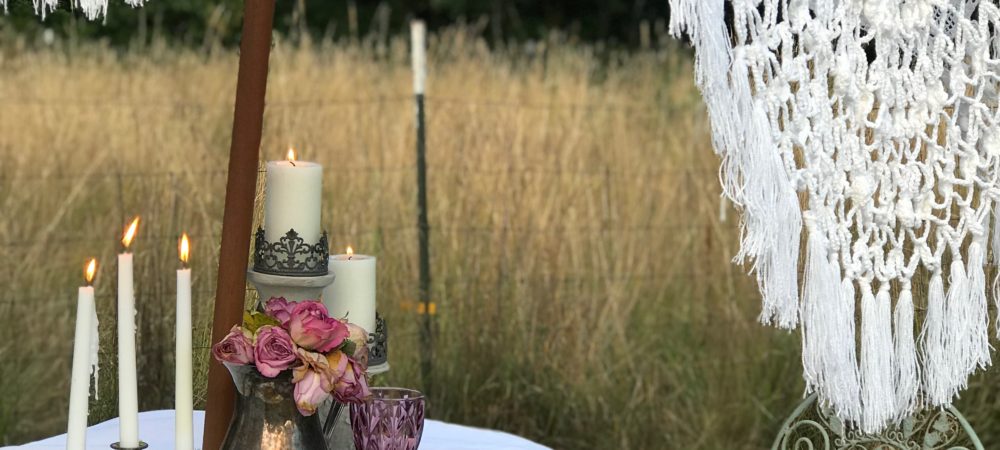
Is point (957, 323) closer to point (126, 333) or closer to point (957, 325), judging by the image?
point (957, 325)

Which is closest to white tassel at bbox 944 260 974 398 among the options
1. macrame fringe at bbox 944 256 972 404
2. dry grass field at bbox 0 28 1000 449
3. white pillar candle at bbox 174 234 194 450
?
macrame fringe at bbox 944 256 972 404

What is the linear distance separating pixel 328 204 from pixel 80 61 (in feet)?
A: 5.91

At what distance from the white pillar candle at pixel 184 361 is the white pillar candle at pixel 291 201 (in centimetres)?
10

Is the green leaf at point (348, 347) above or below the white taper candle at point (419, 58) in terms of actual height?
below

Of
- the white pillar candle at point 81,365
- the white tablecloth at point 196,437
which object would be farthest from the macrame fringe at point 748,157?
the white pillar candle at point 81,365

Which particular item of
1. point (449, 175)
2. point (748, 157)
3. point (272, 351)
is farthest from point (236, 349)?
point (449, 175)

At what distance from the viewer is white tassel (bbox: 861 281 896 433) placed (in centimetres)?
162

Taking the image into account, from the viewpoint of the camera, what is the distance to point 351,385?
1.22 metres

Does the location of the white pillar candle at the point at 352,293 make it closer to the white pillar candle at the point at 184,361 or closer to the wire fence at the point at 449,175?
the white pillar candle at the point at 184,361

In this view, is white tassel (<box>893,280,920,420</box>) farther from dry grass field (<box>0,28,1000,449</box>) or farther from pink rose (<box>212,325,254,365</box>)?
dry grass field (<box>0,28,1000,449</box>)

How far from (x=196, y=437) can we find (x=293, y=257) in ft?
1.20

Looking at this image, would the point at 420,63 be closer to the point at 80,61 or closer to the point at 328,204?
the point at 328,204

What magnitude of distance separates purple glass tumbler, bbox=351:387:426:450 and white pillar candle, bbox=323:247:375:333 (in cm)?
12

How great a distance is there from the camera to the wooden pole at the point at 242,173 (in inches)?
52.5
